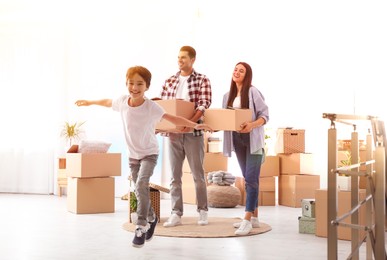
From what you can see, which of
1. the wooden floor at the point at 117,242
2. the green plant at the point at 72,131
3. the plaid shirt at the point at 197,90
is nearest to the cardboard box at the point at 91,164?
the wooden floor at the point at 117,242

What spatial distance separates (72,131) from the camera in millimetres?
6969

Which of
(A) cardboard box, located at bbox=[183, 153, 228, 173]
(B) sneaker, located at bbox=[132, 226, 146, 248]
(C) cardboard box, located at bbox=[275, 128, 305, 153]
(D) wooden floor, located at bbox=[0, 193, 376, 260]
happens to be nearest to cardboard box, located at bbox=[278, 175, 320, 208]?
(C) cardboard box, located at bbox=[275, 128, 305, 153]

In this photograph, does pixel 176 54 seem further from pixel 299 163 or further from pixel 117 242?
pixel 117 242

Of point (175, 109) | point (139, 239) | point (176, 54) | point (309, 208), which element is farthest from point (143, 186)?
point (176, 54)

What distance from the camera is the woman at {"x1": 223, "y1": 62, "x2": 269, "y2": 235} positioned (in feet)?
13.0

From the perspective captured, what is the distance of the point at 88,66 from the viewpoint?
7164 mm

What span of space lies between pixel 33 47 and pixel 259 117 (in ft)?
13.9

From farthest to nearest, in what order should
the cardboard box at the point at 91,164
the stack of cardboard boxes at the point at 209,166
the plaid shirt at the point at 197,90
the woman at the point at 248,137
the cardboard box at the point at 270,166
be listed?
the stack of cardboard boxes at the point at 209,166
the cardboard box at the point at 270,166
the cardboard box at the point at 91,164
the plaid shirt at the point at 197,90
the woman at the point at 248,137

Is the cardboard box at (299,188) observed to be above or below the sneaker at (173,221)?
above

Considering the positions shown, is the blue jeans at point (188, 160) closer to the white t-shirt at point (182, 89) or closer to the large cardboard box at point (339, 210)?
the white t-shirt at point (182, 89)

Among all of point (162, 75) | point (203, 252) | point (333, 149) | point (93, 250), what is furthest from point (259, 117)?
point (162, 75)

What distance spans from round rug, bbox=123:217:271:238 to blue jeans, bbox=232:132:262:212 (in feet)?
0.72

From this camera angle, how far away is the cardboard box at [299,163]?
603cm

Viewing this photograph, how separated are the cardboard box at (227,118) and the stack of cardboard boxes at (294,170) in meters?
2.23
